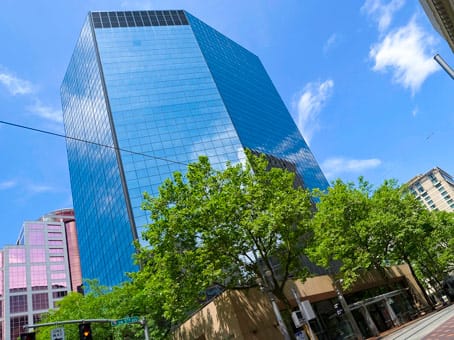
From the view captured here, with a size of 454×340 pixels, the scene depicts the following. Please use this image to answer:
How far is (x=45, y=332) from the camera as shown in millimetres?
30562

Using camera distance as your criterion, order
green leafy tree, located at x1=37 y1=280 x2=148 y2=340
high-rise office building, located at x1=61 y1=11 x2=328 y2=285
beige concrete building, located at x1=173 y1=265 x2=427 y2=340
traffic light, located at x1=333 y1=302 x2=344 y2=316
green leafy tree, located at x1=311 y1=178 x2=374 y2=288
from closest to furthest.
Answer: beige concrete building, located at x1=173 y1=265 x2=427 y2=340, green leafy tree, located at x1=37 y1=280 x2=148 y2=340, traffic light, located at x1=333 y1=302 x2=344 y2=316, green leafy tree, located at x1=311 y1=178 x2=374 y2=288, high-rise office building, located at x1=61 y1=11 x2=328 y2=285

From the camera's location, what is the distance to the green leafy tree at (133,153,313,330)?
1985 centimetres

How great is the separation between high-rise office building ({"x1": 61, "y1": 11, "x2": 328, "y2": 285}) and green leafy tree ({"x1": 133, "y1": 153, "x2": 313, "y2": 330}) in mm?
25726

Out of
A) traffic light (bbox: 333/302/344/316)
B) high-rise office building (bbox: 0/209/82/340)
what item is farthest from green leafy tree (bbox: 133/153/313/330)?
high-rise office building (bbox: 0/209/82/340)

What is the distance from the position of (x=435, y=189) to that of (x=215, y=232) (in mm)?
171350

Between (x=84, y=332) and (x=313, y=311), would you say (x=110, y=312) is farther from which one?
(x=313, y=311)

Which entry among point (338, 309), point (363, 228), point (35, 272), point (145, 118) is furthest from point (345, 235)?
point (35, 272)

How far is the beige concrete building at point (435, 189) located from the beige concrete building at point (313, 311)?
138069 mm

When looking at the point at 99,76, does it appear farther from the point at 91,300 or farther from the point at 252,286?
the point at 252,286

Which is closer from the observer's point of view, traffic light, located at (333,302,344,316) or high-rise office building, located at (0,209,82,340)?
traffic light, located at (333,302,344,316)

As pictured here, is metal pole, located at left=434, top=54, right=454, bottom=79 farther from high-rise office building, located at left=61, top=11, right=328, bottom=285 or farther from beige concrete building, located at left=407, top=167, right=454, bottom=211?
beige concrete building, located at left=407, top=167, right=454, bottom=211

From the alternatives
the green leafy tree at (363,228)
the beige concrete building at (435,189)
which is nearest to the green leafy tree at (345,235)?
the green leafy tree at (363,228)

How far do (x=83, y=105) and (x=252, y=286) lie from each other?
64.4 metres

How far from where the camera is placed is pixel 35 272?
112 metres
